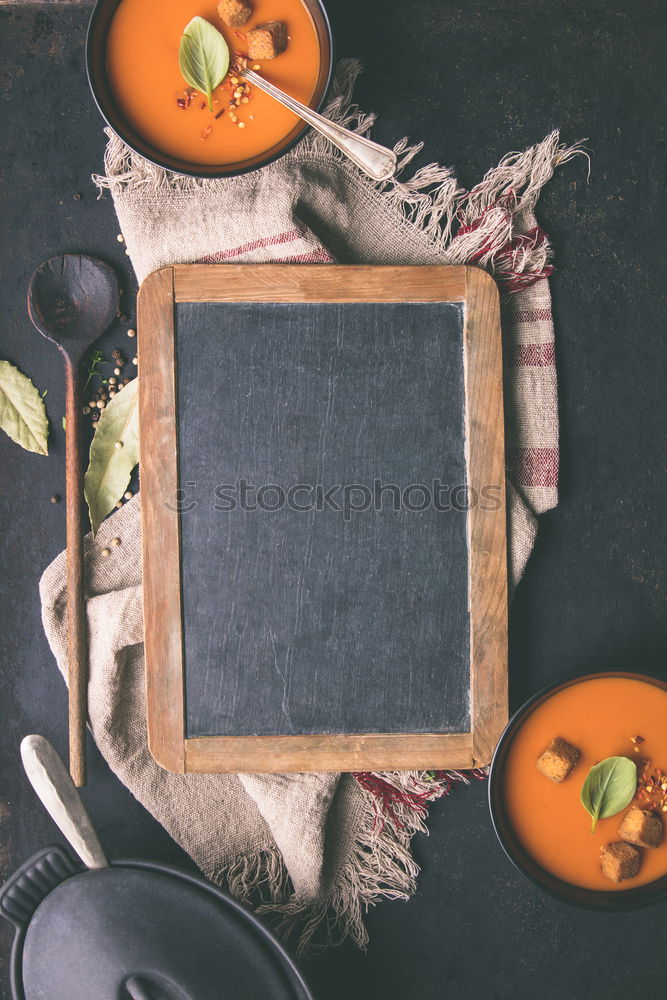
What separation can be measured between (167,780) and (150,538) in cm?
42

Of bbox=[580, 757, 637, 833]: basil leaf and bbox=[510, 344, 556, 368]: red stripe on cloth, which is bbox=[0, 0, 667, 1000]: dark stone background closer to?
bbox=[510, 344, 556, 368]: red stripe on cloth

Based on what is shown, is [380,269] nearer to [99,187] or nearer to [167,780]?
[99,187]

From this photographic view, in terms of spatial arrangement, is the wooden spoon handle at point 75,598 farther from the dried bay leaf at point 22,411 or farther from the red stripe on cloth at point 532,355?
the red stripe on cloth at point 532,355

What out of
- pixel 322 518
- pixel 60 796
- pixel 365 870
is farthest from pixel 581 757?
pixel 60 796

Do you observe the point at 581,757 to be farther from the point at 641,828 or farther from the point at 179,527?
the point at 179,527

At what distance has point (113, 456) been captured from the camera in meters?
1.16

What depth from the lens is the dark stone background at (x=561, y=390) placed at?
3.83ft

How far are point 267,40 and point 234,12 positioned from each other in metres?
0.06

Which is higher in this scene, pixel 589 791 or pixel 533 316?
pixel 533 316

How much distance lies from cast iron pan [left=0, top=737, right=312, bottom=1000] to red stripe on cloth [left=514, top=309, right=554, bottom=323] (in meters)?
1.00

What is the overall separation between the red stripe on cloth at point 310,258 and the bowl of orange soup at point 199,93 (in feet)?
0.45

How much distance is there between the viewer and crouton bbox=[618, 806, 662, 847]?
3.39 ft

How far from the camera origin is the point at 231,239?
1099 millimetres

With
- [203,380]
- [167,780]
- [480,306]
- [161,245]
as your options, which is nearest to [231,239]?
[161,245]
